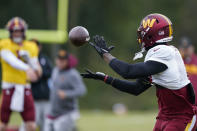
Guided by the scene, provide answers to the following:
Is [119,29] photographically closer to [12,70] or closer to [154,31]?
[12,70]

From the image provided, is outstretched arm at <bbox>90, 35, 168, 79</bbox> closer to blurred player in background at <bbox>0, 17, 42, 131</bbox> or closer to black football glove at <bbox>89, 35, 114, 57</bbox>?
black football glove at <bbox>89, 35, 114, 57</bbox>

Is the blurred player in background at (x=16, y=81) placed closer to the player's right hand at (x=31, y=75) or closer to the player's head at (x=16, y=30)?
the player's head at (x=16, y=30)

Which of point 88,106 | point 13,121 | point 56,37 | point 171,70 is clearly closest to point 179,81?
point 171,70

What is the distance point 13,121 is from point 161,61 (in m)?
9.11

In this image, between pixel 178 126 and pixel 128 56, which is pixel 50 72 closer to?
pixel 178 126

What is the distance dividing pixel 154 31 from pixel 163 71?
404 millimetres

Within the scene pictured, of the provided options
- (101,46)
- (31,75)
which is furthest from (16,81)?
(101,46)

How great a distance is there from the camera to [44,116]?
31.0 ft

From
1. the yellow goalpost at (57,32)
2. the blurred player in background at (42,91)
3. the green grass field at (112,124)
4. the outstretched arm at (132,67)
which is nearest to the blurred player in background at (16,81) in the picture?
the blurred player in background at (42,91)

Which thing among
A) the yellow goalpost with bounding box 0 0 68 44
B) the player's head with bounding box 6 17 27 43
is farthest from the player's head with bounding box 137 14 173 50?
the yellow goalpost with bounding box 0 0 68 44

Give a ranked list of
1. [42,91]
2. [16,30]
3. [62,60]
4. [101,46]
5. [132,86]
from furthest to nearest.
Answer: [42,91] < [62,60] < [16,30] < [132,86] < [101,46]

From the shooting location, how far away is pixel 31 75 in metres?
8.68

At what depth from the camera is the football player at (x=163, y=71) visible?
496 centimetres

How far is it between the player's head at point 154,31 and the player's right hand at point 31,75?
3110mm
